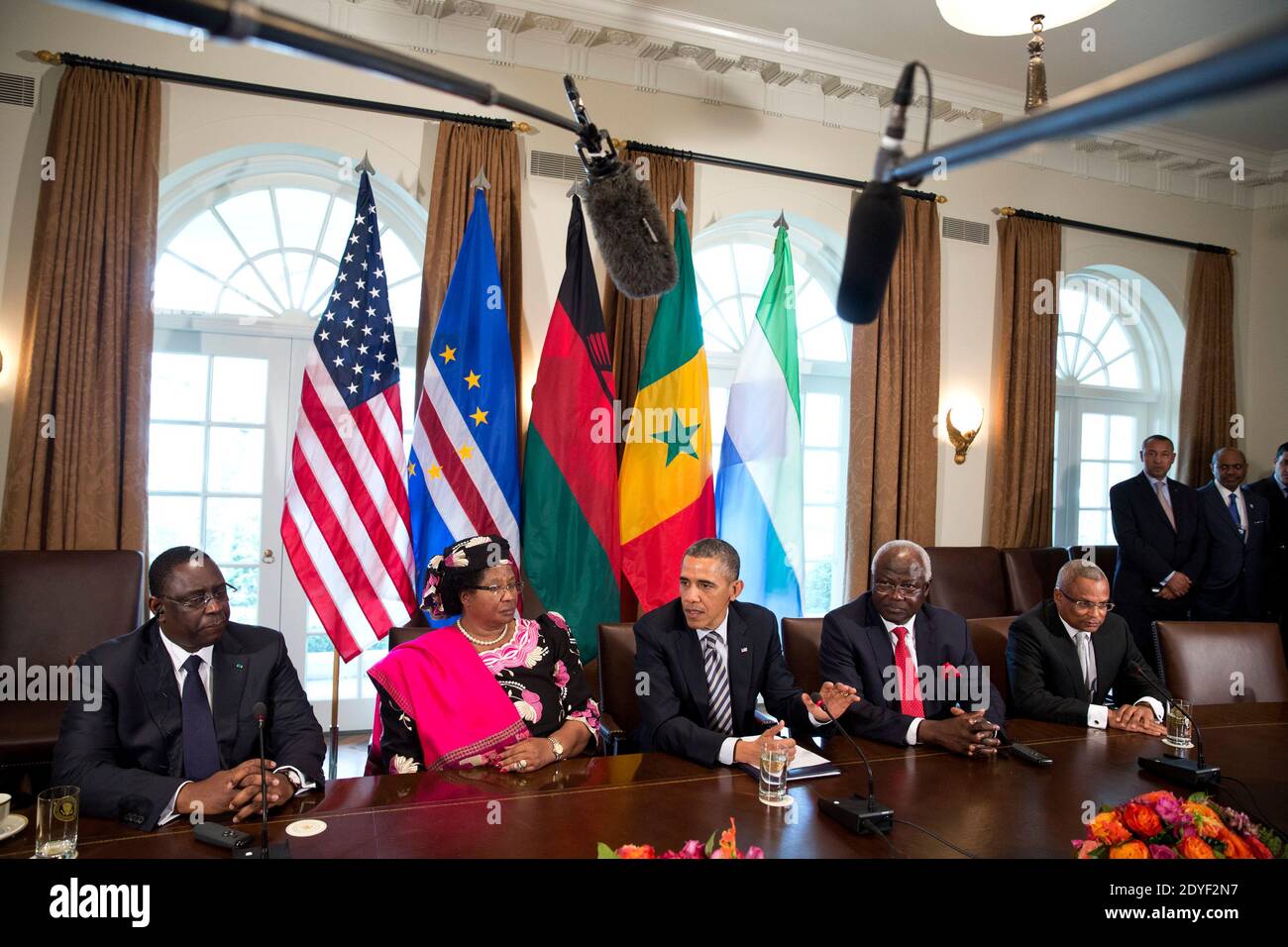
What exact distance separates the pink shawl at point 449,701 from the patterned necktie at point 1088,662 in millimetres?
2069

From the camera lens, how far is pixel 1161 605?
16.6 feet

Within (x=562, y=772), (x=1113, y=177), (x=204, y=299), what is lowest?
(x=562, y=772)

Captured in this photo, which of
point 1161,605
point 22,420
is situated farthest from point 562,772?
point 1161,605

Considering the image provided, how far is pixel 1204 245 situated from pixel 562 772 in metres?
6.29

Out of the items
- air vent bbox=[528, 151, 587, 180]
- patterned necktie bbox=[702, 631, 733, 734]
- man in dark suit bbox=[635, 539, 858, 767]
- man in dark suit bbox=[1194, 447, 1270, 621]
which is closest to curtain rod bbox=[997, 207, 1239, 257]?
man in dark suit bbox=[1194, 447, 1270, 621]

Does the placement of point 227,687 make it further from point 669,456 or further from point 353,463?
point 669,456

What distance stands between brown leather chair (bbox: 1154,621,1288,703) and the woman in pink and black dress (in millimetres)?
2333

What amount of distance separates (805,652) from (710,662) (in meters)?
0.58

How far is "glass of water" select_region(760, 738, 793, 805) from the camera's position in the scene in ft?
6.18

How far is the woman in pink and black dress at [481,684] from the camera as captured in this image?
231cm

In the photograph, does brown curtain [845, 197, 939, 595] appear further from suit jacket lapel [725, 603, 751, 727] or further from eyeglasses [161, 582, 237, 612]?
eyeglasses [161, 582, 237, 612]

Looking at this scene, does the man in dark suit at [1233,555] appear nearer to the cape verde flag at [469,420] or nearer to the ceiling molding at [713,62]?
the ceiling molding at [713,62]

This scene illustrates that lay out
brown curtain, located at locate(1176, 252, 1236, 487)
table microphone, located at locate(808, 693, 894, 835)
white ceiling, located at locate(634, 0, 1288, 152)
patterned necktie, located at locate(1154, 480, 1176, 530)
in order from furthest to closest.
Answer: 1. brown curtain, located at locate(1176, 252, 1236, 487)
2. patterned necktie, located at locate(1154, 480, 1176, 530)
3. white ceiling, located at locate(634, 0, 1288, 152)
4. table microphone, located at locate(808, 693, 894, 835)
